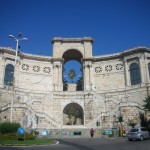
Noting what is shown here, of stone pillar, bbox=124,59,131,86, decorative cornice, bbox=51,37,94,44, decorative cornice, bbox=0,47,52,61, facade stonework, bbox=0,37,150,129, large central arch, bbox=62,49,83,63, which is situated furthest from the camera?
large central arch, bbox=62,49,83,63

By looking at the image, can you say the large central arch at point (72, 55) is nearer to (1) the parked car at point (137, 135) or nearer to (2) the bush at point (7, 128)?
(1) the parked car at point (137, 135)

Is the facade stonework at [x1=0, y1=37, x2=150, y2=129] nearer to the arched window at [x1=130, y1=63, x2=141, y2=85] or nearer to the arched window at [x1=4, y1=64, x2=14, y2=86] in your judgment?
the arched window at [x1=130, y1=63, x2=141, y2=85]

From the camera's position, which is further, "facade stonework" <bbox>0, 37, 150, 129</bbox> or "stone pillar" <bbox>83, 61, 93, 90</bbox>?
"stone pillar" <bbox>83, 61, 93, 90</bbox>

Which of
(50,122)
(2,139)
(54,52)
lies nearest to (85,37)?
(54,52)

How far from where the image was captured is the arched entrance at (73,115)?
167 feet

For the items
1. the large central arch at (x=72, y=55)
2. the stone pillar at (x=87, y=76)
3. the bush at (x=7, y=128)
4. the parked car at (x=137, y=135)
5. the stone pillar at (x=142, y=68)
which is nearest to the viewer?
the bush at (x=7, y=128)

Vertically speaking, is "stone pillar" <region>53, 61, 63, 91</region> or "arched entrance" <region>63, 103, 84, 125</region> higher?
"stone pillar" <region>53, 61, 63, 91</region>

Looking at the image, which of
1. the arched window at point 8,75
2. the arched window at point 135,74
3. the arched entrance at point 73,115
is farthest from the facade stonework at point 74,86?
the arched window at point 8,75

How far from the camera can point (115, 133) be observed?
33562 millimetres

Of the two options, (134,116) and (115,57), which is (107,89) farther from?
(134,116)

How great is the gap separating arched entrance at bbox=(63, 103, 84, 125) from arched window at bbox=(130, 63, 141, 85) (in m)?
14.3

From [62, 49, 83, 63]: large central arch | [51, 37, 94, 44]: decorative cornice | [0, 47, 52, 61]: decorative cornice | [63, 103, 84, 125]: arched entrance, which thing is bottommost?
[63, 103, 84, 125]: arched entrance

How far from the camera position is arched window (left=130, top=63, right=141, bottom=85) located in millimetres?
50438

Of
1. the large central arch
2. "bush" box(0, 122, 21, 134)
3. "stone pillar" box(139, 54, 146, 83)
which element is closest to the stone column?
the large central arch
